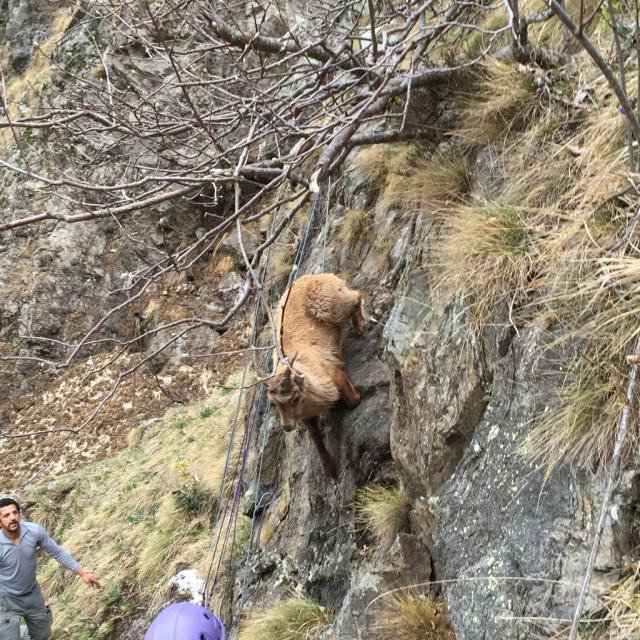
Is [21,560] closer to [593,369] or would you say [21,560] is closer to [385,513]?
[385,513]

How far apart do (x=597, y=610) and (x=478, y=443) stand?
1.14 meters

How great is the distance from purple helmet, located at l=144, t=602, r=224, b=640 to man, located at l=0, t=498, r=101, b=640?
2288 mm

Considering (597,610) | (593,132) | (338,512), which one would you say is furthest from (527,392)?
(338,512)

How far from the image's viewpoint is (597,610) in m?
2.25

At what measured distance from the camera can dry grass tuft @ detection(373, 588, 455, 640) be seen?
10.4ft

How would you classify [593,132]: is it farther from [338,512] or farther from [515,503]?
[338,512]

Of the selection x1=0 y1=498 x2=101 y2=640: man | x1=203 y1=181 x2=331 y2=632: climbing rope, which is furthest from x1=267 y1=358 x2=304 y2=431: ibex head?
x1=0 y1=498 x2=101 y2=640: man

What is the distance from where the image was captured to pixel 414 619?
3227 millimetres

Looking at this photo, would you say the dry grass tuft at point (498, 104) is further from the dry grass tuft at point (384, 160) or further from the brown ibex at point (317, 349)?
the brown ibex at point (317, 349)

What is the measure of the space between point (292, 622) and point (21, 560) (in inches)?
142

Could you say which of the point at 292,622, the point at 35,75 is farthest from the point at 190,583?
the point at 35,75

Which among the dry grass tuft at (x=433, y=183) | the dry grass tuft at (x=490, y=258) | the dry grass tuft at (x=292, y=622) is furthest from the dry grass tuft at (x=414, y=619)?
the dry grass tuft at (x=433, y=183)

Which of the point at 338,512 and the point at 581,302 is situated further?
the point at 338,512

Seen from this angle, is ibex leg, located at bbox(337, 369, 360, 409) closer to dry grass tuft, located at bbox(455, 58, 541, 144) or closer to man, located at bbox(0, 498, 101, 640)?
dry grass tuft, located at bbox(455, 58, 541, 144)
